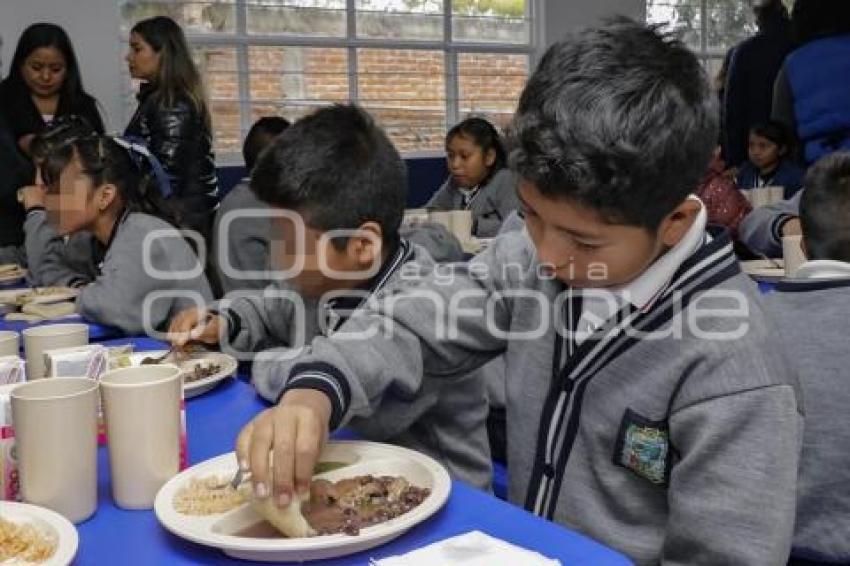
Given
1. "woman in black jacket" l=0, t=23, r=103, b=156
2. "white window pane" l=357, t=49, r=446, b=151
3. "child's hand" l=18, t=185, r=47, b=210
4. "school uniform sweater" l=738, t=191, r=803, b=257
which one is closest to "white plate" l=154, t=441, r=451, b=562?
"school uniform sweater" l=738, t=191, r=803, b=257

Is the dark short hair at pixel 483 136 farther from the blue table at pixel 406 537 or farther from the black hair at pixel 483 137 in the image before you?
the blue table at pixel 406 537

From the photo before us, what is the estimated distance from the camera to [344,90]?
20.8ft

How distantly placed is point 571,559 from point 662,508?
26cm

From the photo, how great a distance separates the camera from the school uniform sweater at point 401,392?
129cm

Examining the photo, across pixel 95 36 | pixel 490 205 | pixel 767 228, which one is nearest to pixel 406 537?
pixel 767 228

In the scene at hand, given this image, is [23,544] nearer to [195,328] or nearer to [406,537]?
[406,537]

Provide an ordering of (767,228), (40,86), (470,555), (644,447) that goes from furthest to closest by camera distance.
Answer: (40,86) < (767,228) < (644,447) < (470,555)

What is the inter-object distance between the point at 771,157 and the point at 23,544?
474 centimetres

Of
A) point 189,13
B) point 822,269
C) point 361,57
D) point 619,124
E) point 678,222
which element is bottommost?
point 822,269

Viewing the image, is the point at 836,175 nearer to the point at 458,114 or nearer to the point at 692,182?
the point at 692,182

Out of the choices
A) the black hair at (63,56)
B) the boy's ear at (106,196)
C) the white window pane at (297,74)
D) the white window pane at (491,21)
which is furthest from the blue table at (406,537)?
the white window pane at (491,21)

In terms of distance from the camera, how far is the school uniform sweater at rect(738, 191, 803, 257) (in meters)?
2.88

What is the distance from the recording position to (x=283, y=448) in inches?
36.9

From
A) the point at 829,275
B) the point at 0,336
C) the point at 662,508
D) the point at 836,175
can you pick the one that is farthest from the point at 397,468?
the point at 836,175
